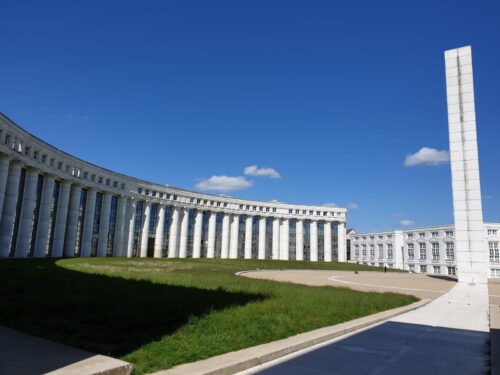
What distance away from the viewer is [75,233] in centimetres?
6700

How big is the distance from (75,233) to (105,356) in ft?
217

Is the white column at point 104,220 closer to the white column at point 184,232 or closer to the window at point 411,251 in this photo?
the white column at point 184,232

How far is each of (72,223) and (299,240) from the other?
68910 millimetres

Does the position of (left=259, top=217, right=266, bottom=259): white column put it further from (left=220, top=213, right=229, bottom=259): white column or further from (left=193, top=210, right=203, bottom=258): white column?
(left=193, top=210, right=203, bottom=258): white column

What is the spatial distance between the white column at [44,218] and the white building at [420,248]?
105m

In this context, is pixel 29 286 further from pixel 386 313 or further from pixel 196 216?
pixel 196 216

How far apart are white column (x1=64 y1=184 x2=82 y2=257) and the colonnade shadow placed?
51.6 meters

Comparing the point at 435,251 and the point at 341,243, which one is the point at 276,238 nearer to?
the point at 341,243

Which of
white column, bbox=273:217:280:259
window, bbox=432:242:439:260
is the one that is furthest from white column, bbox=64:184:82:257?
window, bbox=432:242:439:260

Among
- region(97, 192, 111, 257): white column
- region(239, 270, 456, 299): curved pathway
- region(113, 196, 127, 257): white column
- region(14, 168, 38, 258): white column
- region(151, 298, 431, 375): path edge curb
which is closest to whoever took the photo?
region(151, 298, 431, 375): path edge curb

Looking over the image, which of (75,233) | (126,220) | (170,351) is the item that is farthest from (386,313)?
(126,220)

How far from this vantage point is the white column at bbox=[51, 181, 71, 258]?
6167 cm

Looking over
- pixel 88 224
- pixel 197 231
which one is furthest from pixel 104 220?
pixel 197 231

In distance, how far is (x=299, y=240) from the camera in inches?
4562
